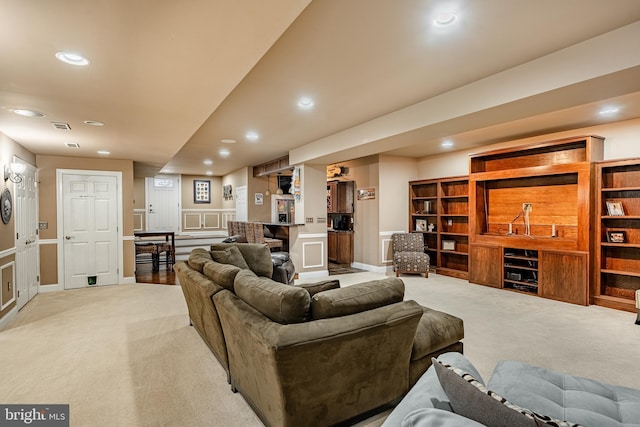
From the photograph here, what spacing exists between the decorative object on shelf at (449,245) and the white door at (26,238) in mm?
7255

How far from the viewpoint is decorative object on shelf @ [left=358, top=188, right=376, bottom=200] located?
23.7 feet

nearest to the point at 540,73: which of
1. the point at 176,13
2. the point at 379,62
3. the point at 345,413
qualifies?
the point at 379,62

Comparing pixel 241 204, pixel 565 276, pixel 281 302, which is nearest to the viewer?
pixel 281 302

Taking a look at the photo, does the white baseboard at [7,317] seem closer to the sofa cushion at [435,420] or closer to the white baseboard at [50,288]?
the white baseboard at [50,288]

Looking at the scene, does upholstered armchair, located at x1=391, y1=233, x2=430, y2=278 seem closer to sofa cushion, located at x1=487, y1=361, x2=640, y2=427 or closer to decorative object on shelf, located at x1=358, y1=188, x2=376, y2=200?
decorative object on shelf, located at x1=358, y1=188, x2=376, y2=200

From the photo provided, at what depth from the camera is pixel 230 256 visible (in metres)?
3.81

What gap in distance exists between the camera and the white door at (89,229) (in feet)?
18.8

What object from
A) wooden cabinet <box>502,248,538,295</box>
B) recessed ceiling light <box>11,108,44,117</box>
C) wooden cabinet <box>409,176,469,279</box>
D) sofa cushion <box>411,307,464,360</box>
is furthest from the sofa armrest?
wooden cabinet <box>409,176,469,279</box>

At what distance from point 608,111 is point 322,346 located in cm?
473

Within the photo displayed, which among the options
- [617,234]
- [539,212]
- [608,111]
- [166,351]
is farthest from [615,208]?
[166,351]

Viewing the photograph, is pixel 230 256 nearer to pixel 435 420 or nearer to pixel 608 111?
pixel 435 420

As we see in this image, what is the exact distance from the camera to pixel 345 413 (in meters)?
1.86

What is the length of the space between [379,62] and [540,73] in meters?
1.32

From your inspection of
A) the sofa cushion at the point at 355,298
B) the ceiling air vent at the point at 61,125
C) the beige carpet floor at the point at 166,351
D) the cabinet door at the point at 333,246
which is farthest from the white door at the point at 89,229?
the sofa cushion at the point at 355,298
